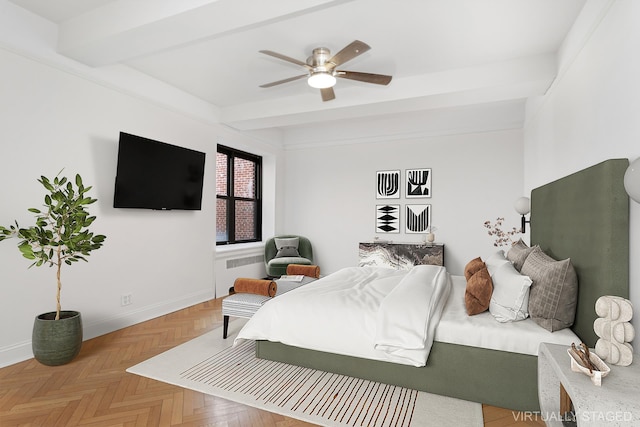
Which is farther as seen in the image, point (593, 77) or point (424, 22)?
point (424, 22)

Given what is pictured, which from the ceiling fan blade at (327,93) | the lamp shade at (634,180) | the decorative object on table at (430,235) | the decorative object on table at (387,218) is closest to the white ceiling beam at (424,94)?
the ceiling fan blade at (327,93)

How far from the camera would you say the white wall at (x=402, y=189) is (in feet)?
17.2

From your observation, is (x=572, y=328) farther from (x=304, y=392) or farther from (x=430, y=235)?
(x=430, y=235)

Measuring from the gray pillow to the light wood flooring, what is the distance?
299cm

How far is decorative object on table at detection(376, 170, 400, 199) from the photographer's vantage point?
581 centimetres

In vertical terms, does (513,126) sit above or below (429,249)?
above

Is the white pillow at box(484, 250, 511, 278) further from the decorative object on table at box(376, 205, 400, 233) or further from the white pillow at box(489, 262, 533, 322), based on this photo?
the decorative object on table at box(376, 205, 400, 233)

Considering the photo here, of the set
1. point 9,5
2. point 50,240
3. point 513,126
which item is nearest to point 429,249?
point 513,126

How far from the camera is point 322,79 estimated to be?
10.0 feet

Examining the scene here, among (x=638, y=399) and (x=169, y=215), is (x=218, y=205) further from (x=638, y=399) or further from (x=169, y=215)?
(x=638, y=399)

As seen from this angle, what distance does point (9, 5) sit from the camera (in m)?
2.65

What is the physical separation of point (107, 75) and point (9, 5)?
84cm

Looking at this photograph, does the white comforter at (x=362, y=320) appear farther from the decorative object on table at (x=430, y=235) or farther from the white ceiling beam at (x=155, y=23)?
the decorative object on table at (x=430, y=235)

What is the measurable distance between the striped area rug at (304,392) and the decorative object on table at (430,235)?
3.34m
